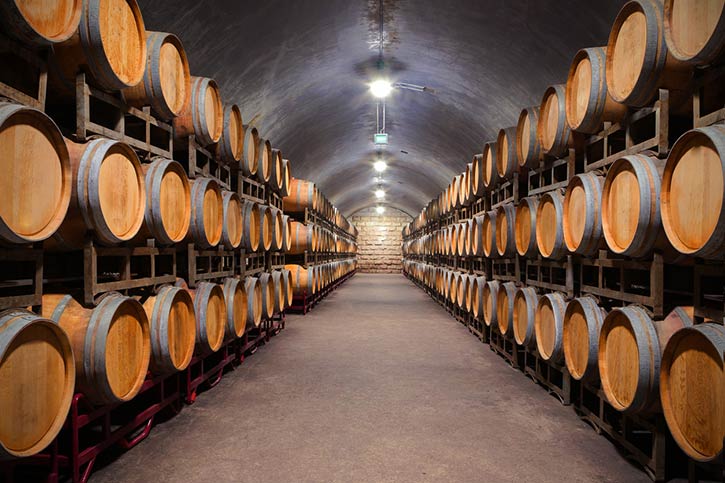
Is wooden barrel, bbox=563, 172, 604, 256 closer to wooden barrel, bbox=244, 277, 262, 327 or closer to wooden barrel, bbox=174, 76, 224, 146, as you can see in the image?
wooden barrel, bbox=174, 76, 224, 146

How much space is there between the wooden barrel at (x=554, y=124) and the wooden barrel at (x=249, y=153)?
146 inches

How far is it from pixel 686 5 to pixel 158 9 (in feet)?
15.7

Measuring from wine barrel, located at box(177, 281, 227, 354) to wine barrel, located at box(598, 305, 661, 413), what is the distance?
11.4ft

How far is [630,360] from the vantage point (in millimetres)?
3059

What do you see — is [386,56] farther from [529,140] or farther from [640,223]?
[640,223]

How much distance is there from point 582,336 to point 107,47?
4.08 m

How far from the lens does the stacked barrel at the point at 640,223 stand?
2.47m

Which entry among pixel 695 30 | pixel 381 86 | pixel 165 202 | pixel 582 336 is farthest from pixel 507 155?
pixel 165 202

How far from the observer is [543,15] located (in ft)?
18.7

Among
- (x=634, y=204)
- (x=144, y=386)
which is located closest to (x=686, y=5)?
(x=634, y=204)

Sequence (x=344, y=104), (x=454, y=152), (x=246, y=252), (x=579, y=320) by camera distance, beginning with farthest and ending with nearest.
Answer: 1. (x=454, y=152)
2. (x=344, y=104)
3. (x=246, y=252)
4. (x=579, y=320)

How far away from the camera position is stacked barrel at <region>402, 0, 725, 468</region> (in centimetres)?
247

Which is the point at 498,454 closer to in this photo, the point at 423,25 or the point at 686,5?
the point at 686,5

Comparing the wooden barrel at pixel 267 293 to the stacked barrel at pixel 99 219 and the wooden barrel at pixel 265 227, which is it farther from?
the stacked barrel at pixel 99 219
